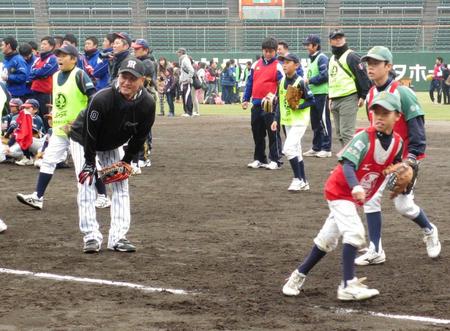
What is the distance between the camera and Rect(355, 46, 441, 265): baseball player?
724 cm

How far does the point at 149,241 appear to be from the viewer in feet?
28.1

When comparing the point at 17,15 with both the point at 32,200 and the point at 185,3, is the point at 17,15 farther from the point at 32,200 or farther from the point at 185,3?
the point at 32,200

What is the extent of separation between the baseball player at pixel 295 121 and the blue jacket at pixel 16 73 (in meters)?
5.70

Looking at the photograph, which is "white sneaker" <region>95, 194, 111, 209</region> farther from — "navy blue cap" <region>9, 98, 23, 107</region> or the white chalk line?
"navy blue cap" <region>9, 98, 23, 107</region>

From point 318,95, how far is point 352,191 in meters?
10.6

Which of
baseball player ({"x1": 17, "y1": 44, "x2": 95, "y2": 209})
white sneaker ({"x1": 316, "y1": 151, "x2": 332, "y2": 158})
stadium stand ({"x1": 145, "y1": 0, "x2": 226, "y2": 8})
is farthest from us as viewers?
stadium stand ({"x1": 145, "y1": 0, "x2": 226, "y2": 8})

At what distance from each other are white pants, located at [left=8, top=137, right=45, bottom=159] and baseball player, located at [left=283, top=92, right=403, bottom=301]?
9636 millimetres

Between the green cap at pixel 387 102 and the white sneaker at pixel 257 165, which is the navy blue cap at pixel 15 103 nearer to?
the white sneaker at pixel 257 165

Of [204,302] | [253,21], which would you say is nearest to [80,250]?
[204,302]

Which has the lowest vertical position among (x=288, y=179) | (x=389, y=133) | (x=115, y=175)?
(x=288, y=179)

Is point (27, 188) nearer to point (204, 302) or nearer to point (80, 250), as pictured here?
point (80, 250)

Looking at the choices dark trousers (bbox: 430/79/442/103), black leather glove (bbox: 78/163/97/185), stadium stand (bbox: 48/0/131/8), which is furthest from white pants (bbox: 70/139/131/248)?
stadium stand (bbox: 48/0/131/8)

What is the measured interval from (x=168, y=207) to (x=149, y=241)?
7.07 ft

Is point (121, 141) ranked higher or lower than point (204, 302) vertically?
higher
